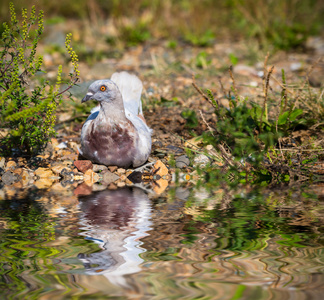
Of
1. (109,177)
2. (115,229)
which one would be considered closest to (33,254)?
(115,229)

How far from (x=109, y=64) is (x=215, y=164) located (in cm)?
447

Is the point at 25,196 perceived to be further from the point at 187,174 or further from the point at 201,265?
the point at 201,265

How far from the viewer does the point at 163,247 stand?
6.48 ft

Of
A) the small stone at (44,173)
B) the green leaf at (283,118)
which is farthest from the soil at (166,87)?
the green leaf at (283,118)

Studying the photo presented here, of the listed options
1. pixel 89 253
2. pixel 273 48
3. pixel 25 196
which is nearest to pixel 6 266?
pixel 89 253

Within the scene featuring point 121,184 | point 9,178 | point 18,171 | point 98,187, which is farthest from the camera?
point 18,171

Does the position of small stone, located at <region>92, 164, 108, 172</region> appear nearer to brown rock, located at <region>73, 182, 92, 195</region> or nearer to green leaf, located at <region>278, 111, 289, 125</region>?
brown rock, located at <region>73, 182, 92, 195</region>

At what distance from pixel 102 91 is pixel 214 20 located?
6.60 metres

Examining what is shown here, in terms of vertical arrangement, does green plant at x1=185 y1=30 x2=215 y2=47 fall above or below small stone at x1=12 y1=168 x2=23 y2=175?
above

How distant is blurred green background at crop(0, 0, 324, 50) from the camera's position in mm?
8758

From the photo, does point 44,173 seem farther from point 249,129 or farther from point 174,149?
point 249,129

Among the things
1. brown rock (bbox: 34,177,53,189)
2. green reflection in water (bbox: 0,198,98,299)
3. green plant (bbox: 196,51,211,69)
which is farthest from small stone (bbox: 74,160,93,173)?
green plant (bbox: 196,51,211,69)

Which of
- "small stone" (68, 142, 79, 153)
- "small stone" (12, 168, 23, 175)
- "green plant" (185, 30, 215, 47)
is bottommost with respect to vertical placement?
"small stone" (12, 168, 23, 175)

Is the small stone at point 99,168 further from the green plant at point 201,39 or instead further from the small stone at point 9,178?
the green plant at point 201,39
